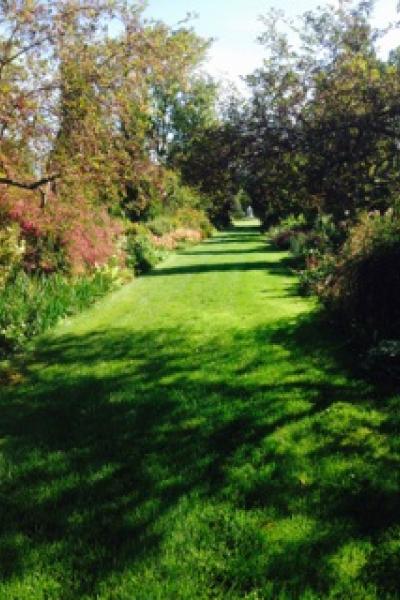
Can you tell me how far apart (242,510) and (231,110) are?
6215mm

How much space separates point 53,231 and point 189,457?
35.0 feet

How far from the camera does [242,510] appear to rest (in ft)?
14.8

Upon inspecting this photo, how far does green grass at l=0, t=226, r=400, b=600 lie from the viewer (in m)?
3.78

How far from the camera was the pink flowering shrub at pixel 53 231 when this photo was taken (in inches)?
550

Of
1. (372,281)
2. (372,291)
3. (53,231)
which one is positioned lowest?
(372,291)

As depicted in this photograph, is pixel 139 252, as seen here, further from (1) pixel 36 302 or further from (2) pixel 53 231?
(1) pixel 36 302

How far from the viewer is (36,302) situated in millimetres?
11836

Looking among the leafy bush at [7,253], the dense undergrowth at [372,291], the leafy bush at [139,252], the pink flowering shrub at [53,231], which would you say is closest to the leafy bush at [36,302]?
the leafy bush at [7,253]

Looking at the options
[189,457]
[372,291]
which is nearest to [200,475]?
[189,457]

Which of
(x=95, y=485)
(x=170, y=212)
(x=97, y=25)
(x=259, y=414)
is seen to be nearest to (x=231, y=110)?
(x=97, y=25)

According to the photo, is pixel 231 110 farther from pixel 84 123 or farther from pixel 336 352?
pixel 336 352

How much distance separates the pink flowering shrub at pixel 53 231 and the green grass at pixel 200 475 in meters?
5.07

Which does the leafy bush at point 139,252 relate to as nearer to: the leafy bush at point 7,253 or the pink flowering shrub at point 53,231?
the pink flowering shrub at point 53,231

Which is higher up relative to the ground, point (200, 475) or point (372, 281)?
point (372, 281)
